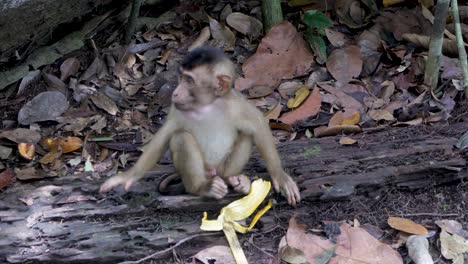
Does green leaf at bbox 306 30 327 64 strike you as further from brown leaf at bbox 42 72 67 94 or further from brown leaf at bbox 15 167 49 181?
brown leaf at bbox 15 167 49 181

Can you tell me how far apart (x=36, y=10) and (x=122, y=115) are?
1.36 metres

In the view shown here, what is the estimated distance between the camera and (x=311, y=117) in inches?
257

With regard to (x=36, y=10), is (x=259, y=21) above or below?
below

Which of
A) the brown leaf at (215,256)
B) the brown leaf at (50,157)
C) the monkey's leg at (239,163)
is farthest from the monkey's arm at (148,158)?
the brown leaf at (50,157)

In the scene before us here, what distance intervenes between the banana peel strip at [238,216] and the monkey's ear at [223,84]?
0.80 metres

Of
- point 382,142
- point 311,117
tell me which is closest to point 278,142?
point 311,117

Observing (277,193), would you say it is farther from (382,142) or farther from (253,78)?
(253,78)

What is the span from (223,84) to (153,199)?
3.49ft

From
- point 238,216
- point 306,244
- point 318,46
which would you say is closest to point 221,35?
point 318,46

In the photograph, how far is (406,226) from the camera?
506cm

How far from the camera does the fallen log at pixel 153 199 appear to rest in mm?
4863

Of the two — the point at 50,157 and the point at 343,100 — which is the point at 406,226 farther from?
the point at 50,157

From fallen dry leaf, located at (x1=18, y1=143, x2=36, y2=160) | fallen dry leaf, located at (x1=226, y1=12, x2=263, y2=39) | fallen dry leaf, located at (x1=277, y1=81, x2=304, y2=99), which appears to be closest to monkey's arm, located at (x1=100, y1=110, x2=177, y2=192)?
fallen dry leaf, located at (x1=18, y1=143, x2=36, y2=160)

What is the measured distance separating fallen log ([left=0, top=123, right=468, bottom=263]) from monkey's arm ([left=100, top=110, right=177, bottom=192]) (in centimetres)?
13
